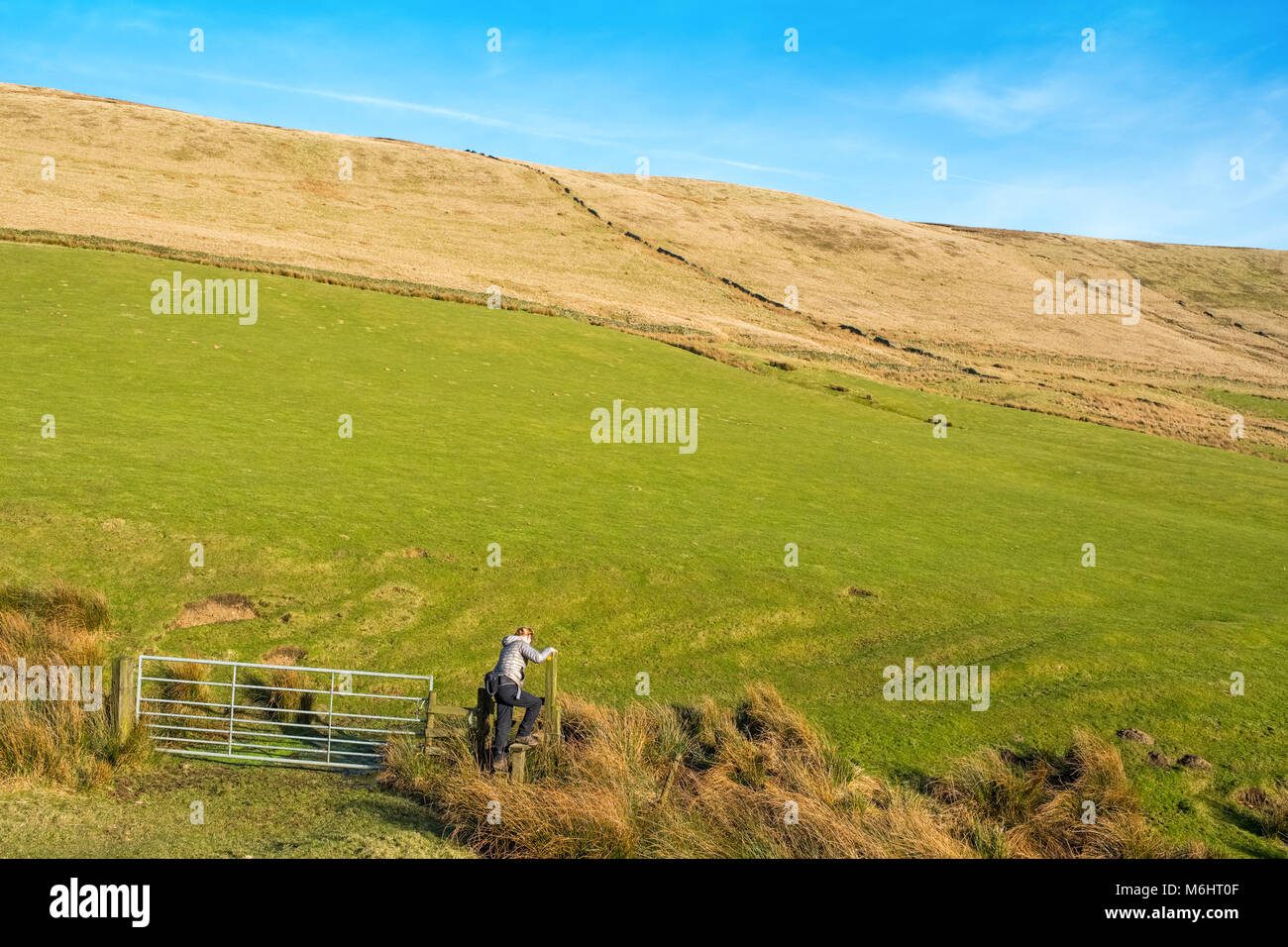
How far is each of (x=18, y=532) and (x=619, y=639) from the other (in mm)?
10385

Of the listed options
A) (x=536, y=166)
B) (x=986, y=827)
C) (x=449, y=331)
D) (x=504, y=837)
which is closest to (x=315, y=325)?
(x=449, y=331)

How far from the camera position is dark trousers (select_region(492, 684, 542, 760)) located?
10438 millimetres

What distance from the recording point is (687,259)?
76.4 meters

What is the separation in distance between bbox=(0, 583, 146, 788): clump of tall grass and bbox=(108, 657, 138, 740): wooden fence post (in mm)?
135

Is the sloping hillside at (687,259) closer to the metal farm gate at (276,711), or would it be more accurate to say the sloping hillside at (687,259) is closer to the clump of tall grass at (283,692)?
the metal farm gate at (276,711)

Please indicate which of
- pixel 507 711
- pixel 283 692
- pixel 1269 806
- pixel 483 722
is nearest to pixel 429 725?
pixel 483 722

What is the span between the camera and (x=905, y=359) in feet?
185

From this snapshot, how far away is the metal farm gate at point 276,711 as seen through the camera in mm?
11305

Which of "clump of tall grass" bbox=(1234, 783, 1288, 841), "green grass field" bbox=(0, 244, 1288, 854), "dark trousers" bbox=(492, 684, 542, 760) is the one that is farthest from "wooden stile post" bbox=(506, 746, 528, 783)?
"clump of tall grass" bbox=(1234, 783, 1288, 841)

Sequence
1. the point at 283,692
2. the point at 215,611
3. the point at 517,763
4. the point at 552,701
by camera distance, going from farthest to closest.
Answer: the point at 215,611, the point at 283,692, the point at 552,701, the point at 517,763

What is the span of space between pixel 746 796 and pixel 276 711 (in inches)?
249

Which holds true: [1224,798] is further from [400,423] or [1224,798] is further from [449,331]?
[449,331]

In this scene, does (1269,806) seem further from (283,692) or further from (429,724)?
(283,692)

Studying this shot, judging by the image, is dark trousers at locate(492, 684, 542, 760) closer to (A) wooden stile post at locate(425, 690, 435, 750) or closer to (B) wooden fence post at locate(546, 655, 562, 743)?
(B) wooden fence post at locate(546, 655, 562, 743)
